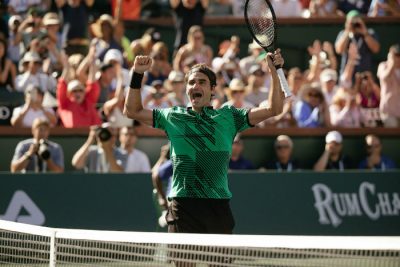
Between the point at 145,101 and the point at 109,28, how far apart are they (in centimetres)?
197

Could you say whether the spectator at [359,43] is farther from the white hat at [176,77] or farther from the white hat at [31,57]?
the white hat at [31,57]

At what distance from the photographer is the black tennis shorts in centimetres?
740

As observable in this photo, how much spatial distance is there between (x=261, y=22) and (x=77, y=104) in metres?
7.38

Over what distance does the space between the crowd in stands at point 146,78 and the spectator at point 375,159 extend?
19mm

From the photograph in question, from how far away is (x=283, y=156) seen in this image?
14.7 metres

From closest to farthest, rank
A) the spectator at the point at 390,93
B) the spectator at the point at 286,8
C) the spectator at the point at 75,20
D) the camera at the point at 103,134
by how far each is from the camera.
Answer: the camera at the point at 103,134
the spectator at the point at 390,93
the spectator at the point at 75,20
the spectator at the point at 286,8

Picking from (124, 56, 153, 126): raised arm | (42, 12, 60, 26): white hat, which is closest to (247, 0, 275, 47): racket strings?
(124, 56, 153, 126): raised arm

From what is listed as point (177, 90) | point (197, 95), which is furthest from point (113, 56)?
point (197, 95)

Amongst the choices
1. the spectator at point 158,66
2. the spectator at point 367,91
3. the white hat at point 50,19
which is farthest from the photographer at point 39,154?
the spectator at point 367,91

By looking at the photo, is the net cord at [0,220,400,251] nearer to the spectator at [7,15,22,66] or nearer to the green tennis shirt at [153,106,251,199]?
the green tennis shirt at [153,106,251,199]

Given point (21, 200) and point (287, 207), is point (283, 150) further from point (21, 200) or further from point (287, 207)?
point (21, 200)

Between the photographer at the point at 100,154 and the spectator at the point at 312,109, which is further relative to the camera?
the spectator at the point at 312,109

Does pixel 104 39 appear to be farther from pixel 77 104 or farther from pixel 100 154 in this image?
pixel 100 154

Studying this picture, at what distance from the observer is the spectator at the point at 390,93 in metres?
16.2
